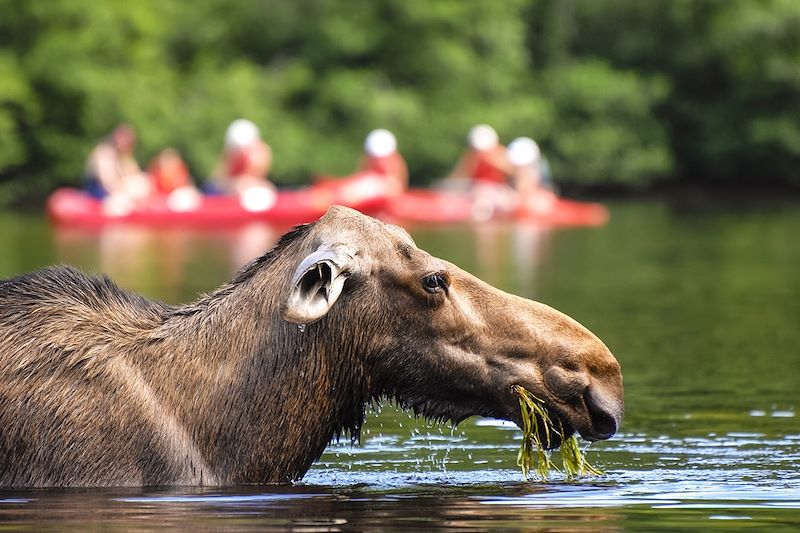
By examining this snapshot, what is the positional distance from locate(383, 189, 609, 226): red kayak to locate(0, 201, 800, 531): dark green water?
42.6 ft

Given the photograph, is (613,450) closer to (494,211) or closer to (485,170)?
(494,211)

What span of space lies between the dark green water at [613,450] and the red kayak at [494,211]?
1300 centimetres

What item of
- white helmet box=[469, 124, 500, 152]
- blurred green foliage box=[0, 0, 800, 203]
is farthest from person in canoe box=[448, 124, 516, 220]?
blurred green foliage box=[0, 0, 800, 203]

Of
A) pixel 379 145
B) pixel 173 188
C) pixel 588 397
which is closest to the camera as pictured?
pixel 588 397

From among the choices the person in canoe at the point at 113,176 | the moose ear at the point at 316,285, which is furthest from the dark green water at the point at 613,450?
the person in canoe at the point at 113,176

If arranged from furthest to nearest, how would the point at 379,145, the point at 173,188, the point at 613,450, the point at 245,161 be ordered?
1. the point at 173,188
2. the point at 379,145
3. the point at 245,161
4. the point at 613,450

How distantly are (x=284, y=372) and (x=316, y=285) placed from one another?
481mm

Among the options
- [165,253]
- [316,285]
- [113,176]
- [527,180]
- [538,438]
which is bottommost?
[538,438]

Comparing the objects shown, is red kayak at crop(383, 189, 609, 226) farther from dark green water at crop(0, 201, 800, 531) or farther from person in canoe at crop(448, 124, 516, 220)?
dark green water at crop(0, 201, 800, 531)

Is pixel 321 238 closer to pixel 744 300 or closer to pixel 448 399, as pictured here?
pixel 448 399

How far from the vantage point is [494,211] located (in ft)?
135

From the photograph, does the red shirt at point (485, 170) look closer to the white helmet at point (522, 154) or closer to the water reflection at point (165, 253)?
the white helmet at point (522, 154)

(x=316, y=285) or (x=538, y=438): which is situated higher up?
(x=316, y=285)

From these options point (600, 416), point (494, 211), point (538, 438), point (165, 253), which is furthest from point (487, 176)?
point (600, 416)
